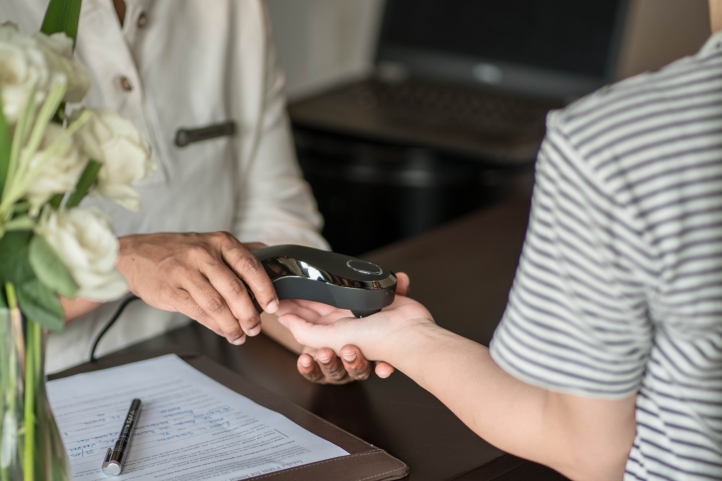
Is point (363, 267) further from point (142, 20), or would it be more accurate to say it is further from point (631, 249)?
point (142, 20)

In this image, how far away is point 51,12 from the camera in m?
0.59

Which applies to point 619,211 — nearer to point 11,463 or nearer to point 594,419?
point 594,419

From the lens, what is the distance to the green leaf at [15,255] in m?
0.49

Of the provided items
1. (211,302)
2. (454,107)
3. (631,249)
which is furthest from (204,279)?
(454,107)

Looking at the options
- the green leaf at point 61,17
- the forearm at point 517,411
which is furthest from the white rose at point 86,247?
the forearm at point 517,411

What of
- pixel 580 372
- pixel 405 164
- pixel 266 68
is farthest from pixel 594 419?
pixel 405 164

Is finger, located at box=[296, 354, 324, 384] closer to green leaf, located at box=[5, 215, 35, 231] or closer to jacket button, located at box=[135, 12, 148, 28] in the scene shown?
green leaf, located at box=[5, 215, 35, 231]

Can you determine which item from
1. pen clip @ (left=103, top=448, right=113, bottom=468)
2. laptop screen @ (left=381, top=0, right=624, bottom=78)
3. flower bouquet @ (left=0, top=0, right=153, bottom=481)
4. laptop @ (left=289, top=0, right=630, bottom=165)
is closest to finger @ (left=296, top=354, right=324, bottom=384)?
pen clip @ (left=103, top=448, right=113, bottom=468)

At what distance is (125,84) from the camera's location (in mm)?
1122

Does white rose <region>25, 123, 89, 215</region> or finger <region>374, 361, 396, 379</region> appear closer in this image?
white rose <region>25, 123, 89, 215</region>

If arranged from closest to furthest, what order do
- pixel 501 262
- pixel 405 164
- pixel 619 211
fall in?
pixel 619 211 < pixel 501 262 < pixel 405 164

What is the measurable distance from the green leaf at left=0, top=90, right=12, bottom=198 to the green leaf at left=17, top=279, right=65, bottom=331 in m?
0.06

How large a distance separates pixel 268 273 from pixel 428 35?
159cm

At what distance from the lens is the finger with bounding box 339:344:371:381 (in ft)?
2.77
